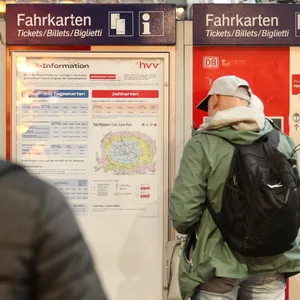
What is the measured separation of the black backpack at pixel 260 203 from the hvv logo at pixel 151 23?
158 centimetres

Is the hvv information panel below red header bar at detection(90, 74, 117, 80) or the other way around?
below

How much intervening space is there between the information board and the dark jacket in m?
3.05

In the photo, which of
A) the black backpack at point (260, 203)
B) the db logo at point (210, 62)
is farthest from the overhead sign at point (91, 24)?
the black backpack at point (260, 203)

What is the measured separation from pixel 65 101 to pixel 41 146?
15.1 inches

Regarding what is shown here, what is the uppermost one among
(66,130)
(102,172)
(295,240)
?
(66,130)

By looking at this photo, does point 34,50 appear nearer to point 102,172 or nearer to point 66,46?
point 66,46

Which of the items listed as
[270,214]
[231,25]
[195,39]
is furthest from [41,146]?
[270,214]

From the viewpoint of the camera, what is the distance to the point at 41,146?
13.4ft

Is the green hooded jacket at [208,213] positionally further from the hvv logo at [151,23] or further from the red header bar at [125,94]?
the hvv logo at [151,23]

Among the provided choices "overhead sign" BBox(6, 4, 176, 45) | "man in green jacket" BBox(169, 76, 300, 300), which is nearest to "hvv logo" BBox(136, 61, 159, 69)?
"overhead sign" BBox(6, 4, 176, 45)

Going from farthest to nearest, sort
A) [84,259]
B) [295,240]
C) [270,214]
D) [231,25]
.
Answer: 1. [231,25]
2. [295,240]
3. [270,214]
4. [84,259]

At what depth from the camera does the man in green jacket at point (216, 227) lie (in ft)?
9.08

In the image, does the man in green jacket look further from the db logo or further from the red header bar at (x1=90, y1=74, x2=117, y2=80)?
the red header bar at (x1=90, y1=74, x2=117, y2=80)

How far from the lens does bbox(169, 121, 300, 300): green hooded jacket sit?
9.07ft
